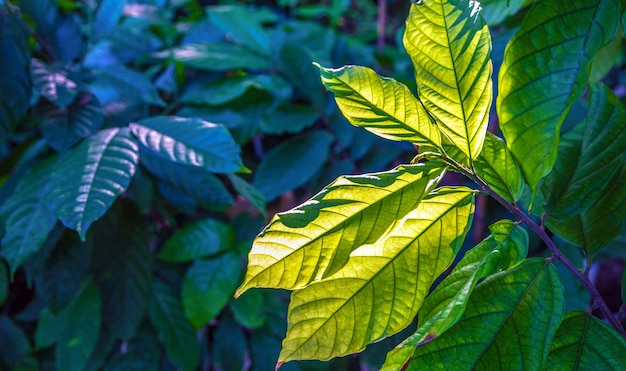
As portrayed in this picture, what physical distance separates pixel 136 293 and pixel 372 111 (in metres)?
0.79

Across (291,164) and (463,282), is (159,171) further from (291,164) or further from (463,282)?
(463,282)

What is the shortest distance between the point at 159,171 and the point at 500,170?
2.32ft

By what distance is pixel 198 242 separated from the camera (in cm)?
118

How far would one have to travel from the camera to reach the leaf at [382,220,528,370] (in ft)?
1.48

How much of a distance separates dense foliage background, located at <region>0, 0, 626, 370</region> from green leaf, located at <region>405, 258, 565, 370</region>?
17.8 inches

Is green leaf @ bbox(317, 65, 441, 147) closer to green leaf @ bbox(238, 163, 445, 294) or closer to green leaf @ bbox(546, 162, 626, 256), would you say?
green leaf @ bbox(238, 163, 445, 294)

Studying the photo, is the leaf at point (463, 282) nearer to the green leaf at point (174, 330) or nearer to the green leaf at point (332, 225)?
the green leaf at point (332, 225)

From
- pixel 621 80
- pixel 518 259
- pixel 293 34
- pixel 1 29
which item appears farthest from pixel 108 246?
pixel 621 80

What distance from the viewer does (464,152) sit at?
1.79 feet

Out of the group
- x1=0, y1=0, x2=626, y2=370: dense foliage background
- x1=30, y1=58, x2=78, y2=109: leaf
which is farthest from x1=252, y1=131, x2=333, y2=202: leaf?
x1=30, y1=58, x2=78, y2=109: leaf

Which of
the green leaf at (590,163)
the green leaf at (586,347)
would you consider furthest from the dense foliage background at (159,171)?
the green leaf at (586,347)

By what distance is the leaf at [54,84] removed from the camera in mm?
1035

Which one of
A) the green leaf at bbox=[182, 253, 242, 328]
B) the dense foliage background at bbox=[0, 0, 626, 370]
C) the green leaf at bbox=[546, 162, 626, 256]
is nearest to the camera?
the green leaf at bbox=[546, 162, 626, 256]

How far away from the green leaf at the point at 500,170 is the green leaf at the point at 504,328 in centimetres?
8
